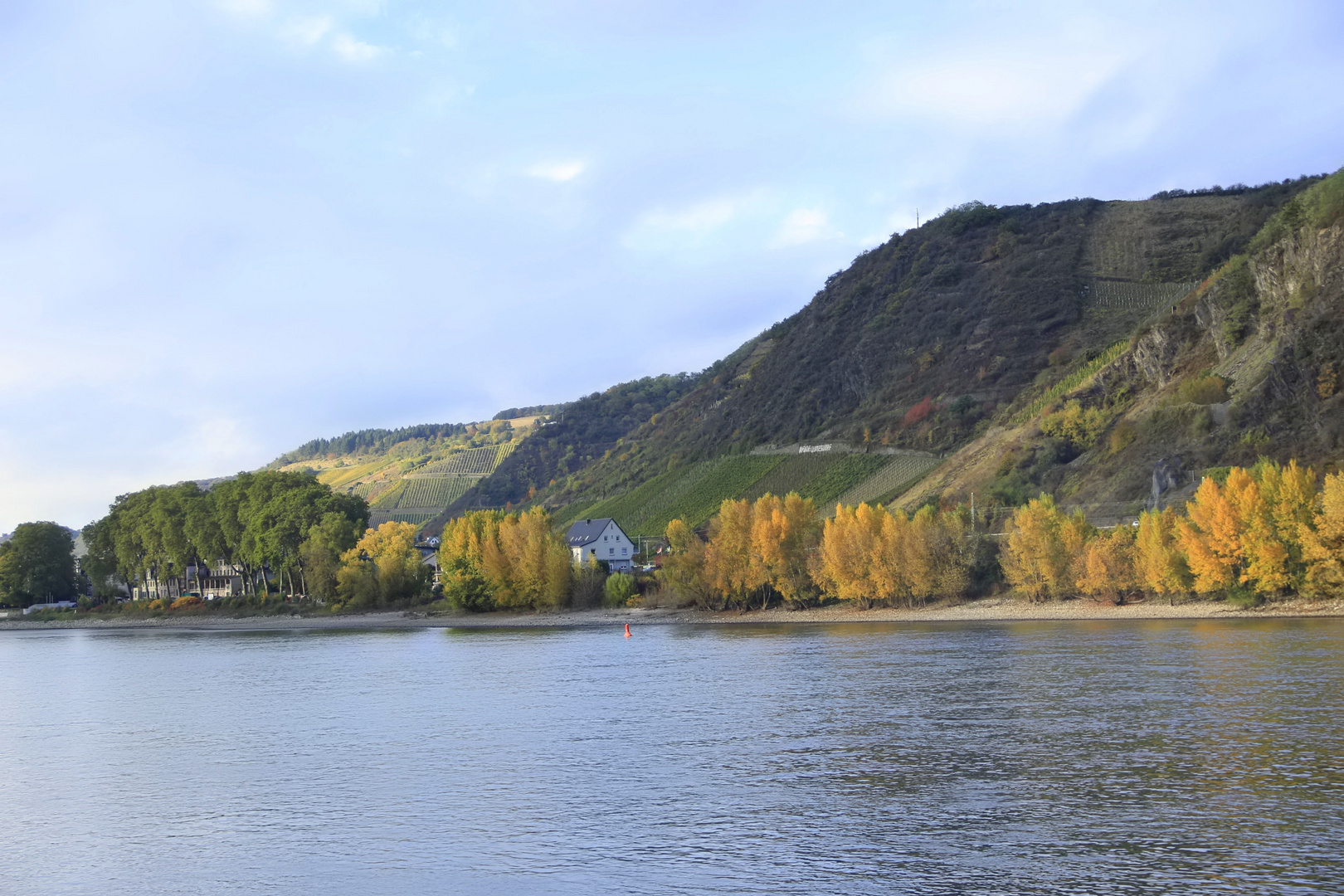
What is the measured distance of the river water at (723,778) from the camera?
23703 mm

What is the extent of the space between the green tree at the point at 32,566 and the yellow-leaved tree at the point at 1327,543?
6857 inches

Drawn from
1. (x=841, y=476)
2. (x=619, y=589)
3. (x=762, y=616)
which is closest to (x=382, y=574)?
(x=619, y=589)

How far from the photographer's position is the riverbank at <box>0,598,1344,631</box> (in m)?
74.8

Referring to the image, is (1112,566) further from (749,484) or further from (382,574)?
(382,574)

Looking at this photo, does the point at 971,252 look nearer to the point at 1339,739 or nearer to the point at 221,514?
the point at 221,514

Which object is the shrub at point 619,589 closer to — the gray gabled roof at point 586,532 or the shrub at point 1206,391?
the gray gabled roof at point 586,532

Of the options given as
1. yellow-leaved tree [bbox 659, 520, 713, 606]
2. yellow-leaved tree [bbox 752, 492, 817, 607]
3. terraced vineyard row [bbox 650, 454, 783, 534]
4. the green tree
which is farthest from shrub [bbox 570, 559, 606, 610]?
the green tree

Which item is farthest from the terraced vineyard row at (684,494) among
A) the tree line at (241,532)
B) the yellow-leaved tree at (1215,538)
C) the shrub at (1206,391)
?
the yellow-leaved tree at (1215,538)

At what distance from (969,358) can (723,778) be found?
137355 millimetres

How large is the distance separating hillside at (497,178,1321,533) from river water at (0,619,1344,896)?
68.5 metres

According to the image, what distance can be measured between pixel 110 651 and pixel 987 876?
317 ft

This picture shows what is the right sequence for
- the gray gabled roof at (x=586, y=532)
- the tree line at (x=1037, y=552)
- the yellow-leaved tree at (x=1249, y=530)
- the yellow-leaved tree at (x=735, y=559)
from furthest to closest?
1. the gray gabled roof at (x=586, y=532)
2. the yellow-leaved tree at (x=735, y=559)
3. the tree line at (x=1037, y=552)
4. the yellow-leaved tree at (x=1249, y=530)

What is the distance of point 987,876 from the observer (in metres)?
22.2

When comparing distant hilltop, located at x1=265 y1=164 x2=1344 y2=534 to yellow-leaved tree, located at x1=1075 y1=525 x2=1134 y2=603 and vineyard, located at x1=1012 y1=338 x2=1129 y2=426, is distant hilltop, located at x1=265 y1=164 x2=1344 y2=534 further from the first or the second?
yellow-leaved tree, located at x1=1075 y1=525 x2=1134 y2=603
